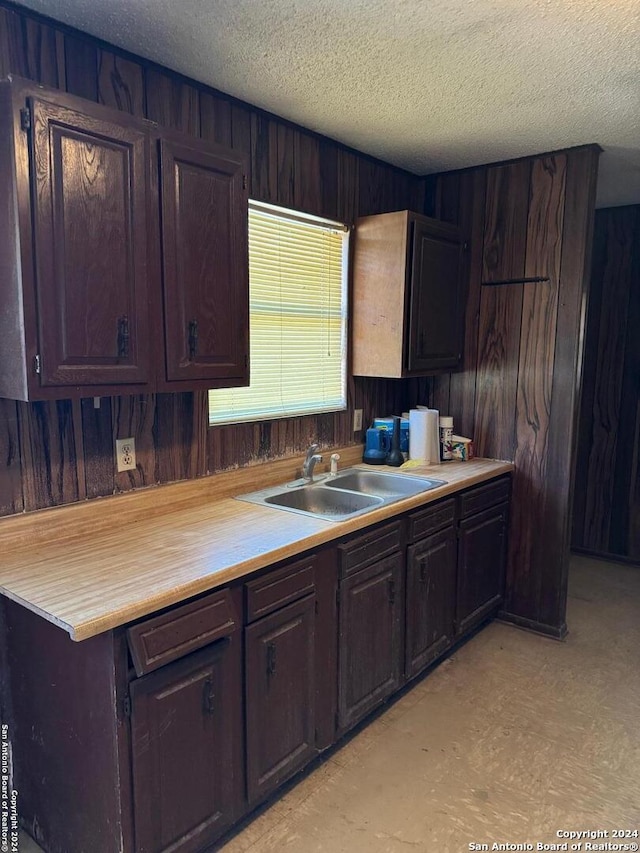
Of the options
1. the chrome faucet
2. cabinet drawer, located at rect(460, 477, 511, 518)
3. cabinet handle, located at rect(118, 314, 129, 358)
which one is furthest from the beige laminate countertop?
cabinet handle, located at rect(118, 314, 129, 358)

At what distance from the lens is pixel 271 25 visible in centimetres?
175

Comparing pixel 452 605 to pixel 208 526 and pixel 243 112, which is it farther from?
pixel 243 112

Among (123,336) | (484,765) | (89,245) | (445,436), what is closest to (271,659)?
(484,765)

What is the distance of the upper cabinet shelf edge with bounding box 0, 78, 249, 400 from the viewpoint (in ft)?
4.79

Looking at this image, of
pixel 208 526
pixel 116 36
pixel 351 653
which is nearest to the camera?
pixel 116 36

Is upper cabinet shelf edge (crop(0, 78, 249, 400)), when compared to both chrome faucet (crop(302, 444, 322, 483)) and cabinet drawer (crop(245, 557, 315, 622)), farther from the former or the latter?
chrome faucet (crop(302, 444, 322, 483))

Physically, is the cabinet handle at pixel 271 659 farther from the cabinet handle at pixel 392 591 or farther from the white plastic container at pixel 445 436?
the white plastic container at pixel 445 436

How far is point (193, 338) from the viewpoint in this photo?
186cm

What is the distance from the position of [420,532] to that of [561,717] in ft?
3.12

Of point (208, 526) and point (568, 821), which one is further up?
point (208, 526)

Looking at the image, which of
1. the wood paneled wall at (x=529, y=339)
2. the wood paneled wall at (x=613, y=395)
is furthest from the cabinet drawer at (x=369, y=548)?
the wood paneled wall at (x=613, y=395)

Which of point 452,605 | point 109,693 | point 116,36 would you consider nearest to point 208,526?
point 109,693

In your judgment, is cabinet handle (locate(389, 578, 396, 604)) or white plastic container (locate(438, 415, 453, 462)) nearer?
cabinet handle (locate(389, 578, 396, 604))

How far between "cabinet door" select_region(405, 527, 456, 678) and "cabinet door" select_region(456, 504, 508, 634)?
3.4 inches
